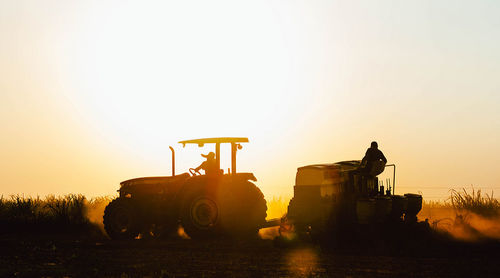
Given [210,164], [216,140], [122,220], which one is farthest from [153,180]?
[216,140]

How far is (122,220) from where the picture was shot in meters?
16.9

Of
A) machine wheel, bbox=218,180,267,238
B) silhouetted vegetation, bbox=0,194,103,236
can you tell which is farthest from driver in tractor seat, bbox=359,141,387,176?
silhouetted vegetation, bbox=0,194,103,236

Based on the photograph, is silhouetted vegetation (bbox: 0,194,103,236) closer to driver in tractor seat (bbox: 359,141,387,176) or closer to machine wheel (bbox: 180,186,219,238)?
machine wheel (bbox: 180,186,219,238)

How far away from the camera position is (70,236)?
18.4 meters

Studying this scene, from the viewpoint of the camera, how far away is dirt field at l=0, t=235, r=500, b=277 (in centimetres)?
1021

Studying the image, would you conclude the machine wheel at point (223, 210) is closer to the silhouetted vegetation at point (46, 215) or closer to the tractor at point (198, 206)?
the tractor at point (198, 206)

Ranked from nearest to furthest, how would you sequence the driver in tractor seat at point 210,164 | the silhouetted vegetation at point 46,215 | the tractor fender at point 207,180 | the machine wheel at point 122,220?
the tractor fender at point 207,180, the driver in tractor seat at point 210,164, the machine wheel at point 122,220, the silhouetted vegetation at point 46,215

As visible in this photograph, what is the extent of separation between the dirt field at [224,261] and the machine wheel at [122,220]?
5.35 feet

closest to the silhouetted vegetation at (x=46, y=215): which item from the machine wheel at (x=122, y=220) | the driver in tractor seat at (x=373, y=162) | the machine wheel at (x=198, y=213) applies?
the machine wheel at (x=122, y=220)

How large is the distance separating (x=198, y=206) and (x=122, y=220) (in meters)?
2.71

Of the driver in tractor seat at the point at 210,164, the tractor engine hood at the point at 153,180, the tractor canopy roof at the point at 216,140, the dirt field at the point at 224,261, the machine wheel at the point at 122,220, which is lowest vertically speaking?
the dirt field at the point at 224,261

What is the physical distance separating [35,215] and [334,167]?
11775 mm

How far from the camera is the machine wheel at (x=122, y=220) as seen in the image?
1672 cm

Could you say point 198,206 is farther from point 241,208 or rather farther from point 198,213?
point 241,208
